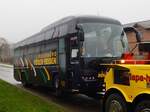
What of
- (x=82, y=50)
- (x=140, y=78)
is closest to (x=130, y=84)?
(x=140, y=78)

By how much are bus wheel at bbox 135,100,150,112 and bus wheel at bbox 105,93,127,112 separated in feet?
1.78

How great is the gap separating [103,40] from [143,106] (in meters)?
6.05

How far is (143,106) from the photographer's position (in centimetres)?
823

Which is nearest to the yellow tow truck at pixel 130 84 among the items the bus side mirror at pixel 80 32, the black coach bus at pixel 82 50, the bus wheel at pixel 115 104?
the bus wheel at pixel 115 104

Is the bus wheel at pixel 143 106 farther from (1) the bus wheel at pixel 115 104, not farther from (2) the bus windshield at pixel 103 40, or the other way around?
(2) the bus windshield at pixel 103 40

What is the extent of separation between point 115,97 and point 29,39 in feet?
44.1

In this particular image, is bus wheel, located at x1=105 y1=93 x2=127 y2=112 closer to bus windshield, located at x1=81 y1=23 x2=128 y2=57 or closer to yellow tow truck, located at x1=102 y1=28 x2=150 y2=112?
yellow tow truck, located at x1=102 y1=28 x2=150 y2=112

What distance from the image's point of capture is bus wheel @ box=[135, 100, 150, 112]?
810 cm

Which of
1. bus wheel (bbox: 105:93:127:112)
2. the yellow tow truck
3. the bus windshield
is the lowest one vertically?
bus wheel (bbox: 105:93:127:112)

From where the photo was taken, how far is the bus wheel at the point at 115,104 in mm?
9055

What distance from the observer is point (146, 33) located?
164ft

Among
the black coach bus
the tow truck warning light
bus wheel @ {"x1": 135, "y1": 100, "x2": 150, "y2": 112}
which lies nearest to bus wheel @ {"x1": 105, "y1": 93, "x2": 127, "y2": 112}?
bus wheel @ {"x1": 135, "y1": 100, "x2": 150, "y2": 112}

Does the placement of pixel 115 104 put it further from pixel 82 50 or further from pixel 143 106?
pixel 82 50

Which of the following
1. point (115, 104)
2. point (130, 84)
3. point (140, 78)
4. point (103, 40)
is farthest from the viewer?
point (103, 40)
